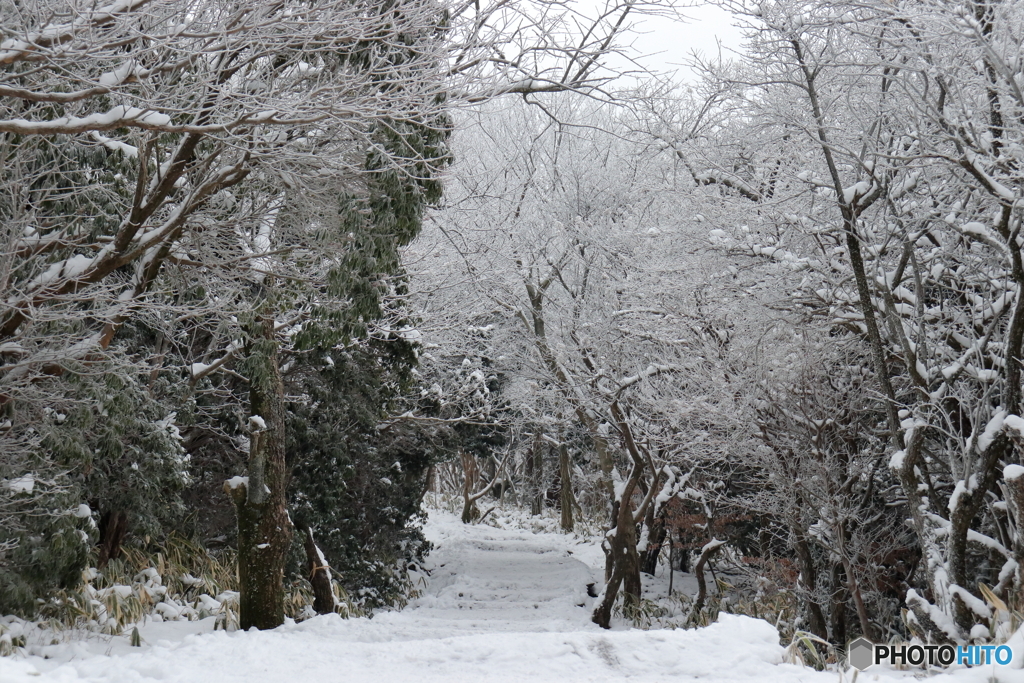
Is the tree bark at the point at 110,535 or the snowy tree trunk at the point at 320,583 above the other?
the tree bark at the point at 110,535

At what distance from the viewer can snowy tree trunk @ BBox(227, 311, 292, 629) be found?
7191mm

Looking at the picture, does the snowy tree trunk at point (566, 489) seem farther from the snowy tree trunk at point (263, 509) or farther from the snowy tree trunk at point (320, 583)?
the snowy tree trunk at point (263, 509)

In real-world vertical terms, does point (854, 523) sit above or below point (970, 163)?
below

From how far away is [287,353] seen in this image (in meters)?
10.2

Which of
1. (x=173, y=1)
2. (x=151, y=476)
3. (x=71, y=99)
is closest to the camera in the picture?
(x=71, y=99)

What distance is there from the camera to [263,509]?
7359 mm

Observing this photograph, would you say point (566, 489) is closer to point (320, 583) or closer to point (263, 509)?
point (320, 583)

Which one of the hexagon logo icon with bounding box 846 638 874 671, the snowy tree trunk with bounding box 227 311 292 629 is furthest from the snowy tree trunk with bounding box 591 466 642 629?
the hexagon logo icon with bounding box 846 638 874 671

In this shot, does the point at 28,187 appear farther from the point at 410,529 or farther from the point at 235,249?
the point at 410,529

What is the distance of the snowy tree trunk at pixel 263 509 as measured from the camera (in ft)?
23.6

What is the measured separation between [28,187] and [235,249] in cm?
174

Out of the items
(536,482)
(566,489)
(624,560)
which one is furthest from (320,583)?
(536,482)

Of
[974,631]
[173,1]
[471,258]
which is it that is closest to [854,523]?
[974,631]

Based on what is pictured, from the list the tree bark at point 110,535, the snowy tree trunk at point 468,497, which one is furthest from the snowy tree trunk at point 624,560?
the snowy tree trunk at point 468,497
